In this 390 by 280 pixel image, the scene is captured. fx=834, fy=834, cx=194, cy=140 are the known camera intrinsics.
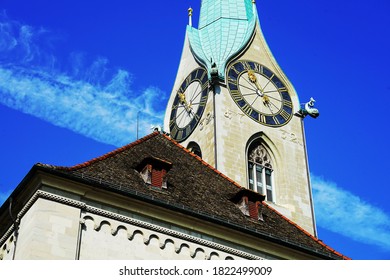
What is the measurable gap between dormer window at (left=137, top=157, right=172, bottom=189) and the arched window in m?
13.9

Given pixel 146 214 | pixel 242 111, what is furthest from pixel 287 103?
pixel 146 214

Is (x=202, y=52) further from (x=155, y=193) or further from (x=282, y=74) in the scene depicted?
(x=155, y=193)

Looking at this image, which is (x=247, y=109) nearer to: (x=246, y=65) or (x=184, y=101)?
(x=246, y=65)

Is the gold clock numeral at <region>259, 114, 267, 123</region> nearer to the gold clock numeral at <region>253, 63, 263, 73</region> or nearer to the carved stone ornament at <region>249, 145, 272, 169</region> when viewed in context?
the carved stone ornament at <region>249, 145, 272, 169</region>

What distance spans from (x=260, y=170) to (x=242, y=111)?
2.64m

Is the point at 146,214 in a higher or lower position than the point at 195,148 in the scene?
lower

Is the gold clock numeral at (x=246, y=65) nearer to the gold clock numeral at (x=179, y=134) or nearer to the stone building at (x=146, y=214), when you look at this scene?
the gold clock numeral at (x=179, y=134)

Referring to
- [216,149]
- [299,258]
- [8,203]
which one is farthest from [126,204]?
[216,149]

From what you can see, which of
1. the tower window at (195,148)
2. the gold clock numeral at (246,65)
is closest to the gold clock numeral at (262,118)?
the gold clock numeral at (246,65)

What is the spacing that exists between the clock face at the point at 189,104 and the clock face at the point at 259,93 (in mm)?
1246

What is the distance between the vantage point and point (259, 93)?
35000 mm

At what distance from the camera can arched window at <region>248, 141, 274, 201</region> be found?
32562mm

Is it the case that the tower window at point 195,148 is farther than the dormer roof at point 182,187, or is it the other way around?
the tower window at point 195,148

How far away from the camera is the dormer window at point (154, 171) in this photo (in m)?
18.1
